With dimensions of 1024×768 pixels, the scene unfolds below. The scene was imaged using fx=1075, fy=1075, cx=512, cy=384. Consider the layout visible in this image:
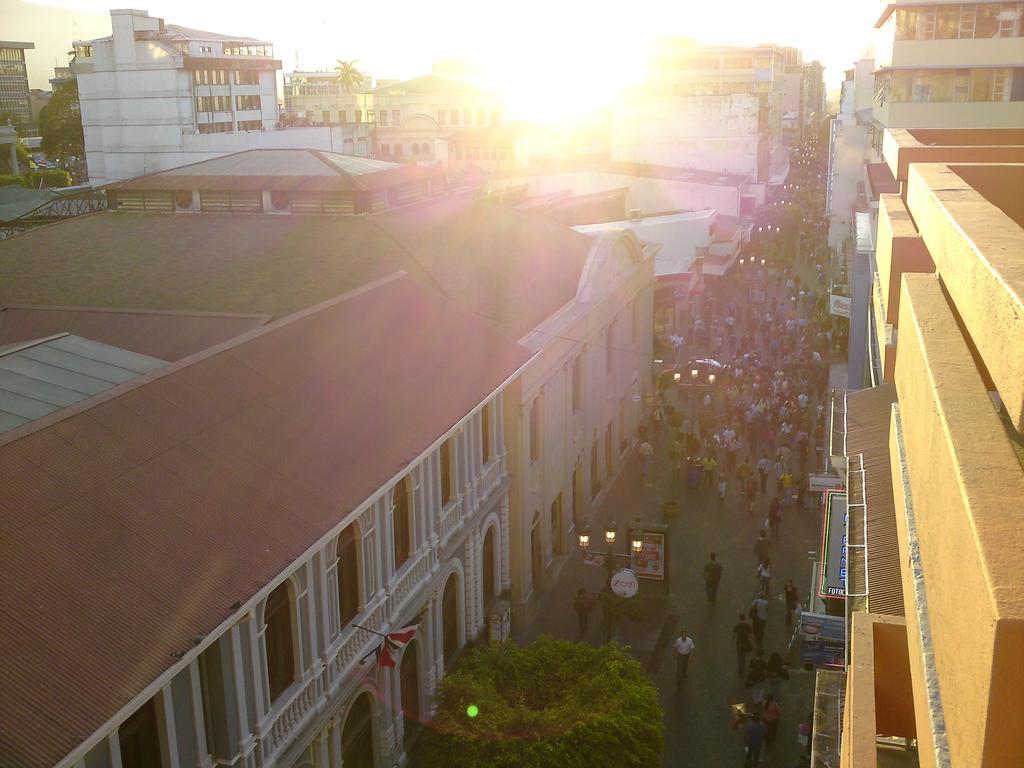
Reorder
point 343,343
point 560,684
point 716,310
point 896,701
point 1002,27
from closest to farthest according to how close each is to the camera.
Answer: point 896,701 < point 560,684 < point 343,343 < point 1002,27 < point 716,310

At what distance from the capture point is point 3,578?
29.8ft

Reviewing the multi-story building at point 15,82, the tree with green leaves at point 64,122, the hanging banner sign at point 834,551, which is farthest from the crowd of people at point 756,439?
the multi-story building at point 15,82

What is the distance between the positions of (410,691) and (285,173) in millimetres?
16280

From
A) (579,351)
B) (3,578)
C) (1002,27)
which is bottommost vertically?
(579,351)

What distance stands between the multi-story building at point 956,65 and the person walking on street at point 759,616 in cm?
1832

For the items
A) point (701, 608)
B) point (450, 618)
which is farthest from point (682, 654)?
point (450, 618)

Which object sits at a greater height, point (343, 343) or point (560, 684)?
point (343, 343)

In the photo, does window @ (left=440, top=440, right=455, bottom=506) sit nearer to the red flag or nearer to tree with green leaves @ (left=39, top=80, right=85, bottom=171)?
the red flag

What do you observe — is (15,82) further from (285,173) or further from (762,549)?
(762,549)

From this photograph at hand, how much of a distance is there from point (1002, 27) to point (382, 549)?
25815mm

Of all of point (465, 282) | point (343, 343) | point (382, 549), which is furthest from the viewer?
point (465, 282)

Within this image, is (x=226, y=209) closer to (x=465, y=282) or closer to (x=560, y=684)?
(x=465, y=282)

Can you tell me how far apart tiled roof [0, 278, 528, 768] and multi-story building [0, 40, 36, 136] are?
4735 inches

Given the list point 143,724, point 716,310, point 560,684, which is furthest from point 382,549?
point 716,310
